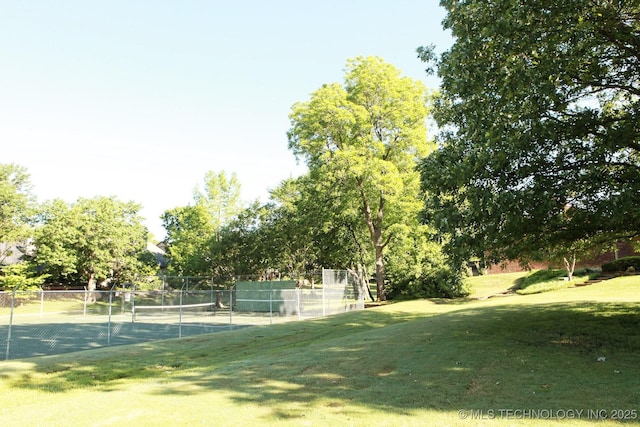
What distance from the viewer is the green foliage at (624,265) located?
94.8ft

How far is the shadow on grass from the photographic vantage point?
682 cm

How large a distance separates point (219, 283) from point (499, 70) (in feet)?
114

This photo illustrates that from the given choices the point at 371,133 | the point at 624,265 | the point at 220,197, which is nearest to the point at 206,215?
the point at 220,197

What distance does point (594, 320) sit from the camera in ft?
40.7

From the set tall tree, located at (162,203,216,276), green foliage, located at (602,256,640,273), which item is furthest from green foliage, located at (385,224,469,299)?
tall tree, located at (162,203,216,276)

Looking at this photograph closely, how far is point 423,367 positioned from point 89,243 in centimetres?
4762

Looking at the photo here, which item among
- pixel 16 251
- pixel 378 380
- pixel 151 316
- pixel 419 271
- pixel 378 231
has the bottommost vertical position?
pixel 151 316

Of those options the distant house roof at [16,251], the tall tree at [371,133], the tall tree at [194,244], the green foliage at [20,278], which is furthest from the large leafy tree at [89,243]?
the tall tree at [371,133]

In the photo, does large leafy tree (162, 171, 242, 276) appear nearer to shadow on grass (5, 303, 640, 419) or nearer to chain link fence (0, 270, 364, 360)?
chain link fence (0, 270, 364, 360)

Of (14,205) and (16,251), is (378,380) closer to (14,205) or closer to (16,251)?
(14,205)

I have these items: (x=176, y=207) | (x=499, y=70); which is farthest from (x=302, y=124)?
(x=176, y=207)

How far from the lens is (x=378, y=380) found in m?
8.26

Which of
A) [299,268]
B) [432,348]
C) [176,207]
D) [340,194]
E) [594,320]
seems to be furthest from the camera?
[176,207]

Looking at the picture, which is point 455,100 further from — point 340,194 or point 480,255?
point 340,194
